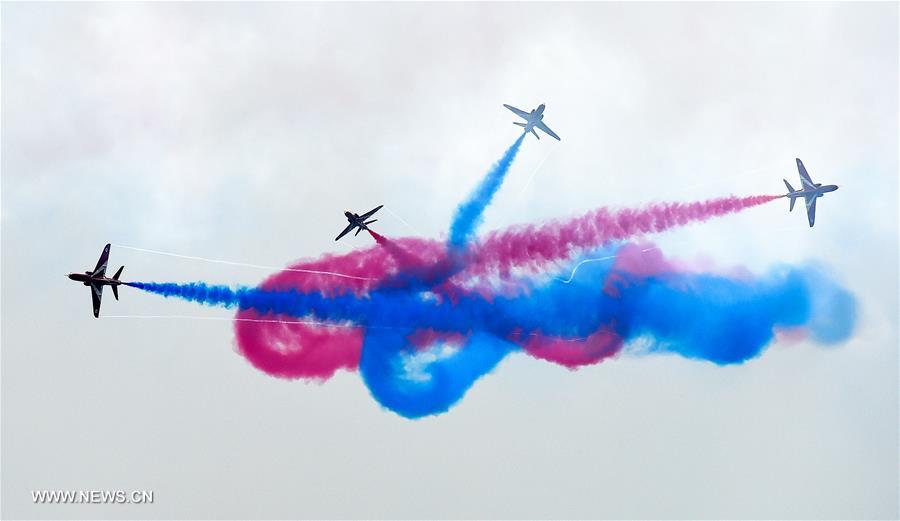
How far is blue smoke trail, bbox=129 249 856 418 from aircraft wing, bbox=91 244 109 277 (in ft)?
12.4

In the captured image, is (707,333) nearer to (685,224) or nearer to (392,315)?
(685,224)

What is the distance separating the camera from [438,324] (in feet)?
204

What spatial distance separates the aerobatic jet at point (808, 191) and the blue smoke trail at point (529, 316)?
4940 mm

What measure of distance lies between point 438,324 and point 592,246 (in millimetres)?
12289

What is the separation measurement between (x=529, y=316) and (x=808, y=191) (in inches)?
921

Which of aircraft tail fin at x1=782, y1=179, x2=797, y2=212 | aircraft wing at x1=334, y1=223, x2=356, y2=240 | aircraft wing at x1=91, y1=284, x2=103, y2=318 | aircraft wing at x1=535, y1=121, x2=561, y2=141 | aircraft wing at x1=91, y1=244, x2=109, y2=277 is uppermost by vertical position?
aircraft wing at x1=535, y1=121, x2=561, y2=141

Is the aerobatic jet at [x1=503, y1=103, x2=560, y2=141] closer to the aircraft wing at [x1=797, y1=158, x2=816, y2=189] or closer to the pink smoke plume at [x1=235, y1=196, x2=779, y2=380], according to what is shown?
the pink smoke plume at [x1=235, y1=196, x2=779, y2=380]

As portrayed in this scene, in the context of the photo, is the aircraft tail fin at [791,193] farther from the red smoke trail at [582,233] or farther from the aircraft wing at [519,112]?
the aircraft wing at [519,112]

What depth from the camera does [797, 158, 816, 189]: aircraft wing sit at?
2675 inches

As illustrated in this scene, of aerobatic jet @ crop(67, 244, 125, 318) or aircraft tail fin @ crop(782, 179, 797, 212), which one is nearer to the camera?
aerobatic jet @ crop(67, 244, 125, 318)

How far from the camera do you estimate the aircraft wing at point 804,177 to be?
67.9m

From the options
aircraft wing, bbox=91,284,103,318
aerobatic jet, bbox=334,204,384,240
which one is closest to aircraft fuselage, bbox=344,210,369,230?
aerobatic jet, bbox=334,204,384,240

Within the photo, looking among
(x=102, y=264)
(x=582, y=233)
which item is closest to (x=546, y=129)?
(x=582, y=233)

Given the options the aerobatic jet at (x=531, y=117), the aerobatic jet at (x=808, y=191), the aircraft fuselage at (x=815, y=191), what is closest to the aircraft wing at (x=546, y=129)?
the aerobatic jet at (x=531, y=117)
